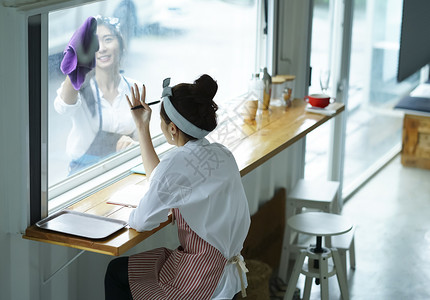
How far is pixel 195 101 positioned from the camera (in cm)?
235

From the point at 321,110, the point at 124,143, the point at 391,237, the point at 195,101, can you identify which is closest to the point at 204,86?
the point at 195,101

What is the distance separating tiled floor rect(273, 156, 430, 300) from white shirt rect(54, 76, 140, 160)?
154 cm

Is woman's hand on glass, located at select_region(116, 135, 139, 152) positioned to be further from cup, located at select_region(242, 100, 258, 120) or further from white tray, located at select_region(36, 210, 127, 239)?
cup, located at select_region(242, 100, 258, 120)

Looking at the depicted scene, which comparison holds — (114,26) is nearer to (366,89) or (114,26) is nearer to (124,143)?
(124,143)

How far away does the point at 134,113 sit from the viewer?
2.63 metres

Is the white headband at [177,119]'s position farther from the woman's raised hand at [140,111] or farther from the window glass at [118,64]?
the window glass at [118,64]

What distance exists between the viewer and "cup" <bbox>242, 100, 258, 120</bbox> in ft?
11.6

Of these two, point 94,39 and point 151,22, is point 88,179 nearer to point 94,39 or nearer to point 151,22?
point 94,39

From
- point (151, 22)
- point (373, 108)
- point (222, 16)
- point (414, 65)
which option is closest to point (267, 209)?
point (222, 16)

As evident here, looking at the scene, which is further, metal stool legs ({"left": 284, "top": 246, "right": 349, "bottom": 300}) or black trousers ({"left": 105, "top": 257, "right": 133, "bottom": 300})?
metal stool legs ({"left": 284, "top": 246, "right": 349, "bottom": 300})

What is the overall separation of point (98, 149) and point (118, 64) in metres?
0.37

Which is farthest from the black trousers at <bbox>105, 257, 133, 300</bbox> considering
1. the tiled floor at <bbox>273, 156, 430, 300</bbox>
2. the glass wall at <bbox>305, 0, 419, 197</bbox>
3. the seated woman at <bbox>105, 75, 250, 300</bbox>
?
the glass wall at <bbox>305, 0, 419, 197</bbox>

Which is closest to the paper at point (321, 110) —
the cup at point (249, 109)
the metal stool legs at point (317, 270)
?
the cup at point (249, 109)

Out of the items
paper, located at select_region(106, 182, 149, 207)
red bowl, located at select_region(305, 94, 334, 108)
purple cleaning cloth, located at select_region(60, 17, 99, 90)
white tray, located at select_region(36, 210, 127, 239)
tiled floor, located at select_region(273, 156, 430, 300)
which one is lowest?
tiled floor, located at select_region(273, 156, 430, 300)
